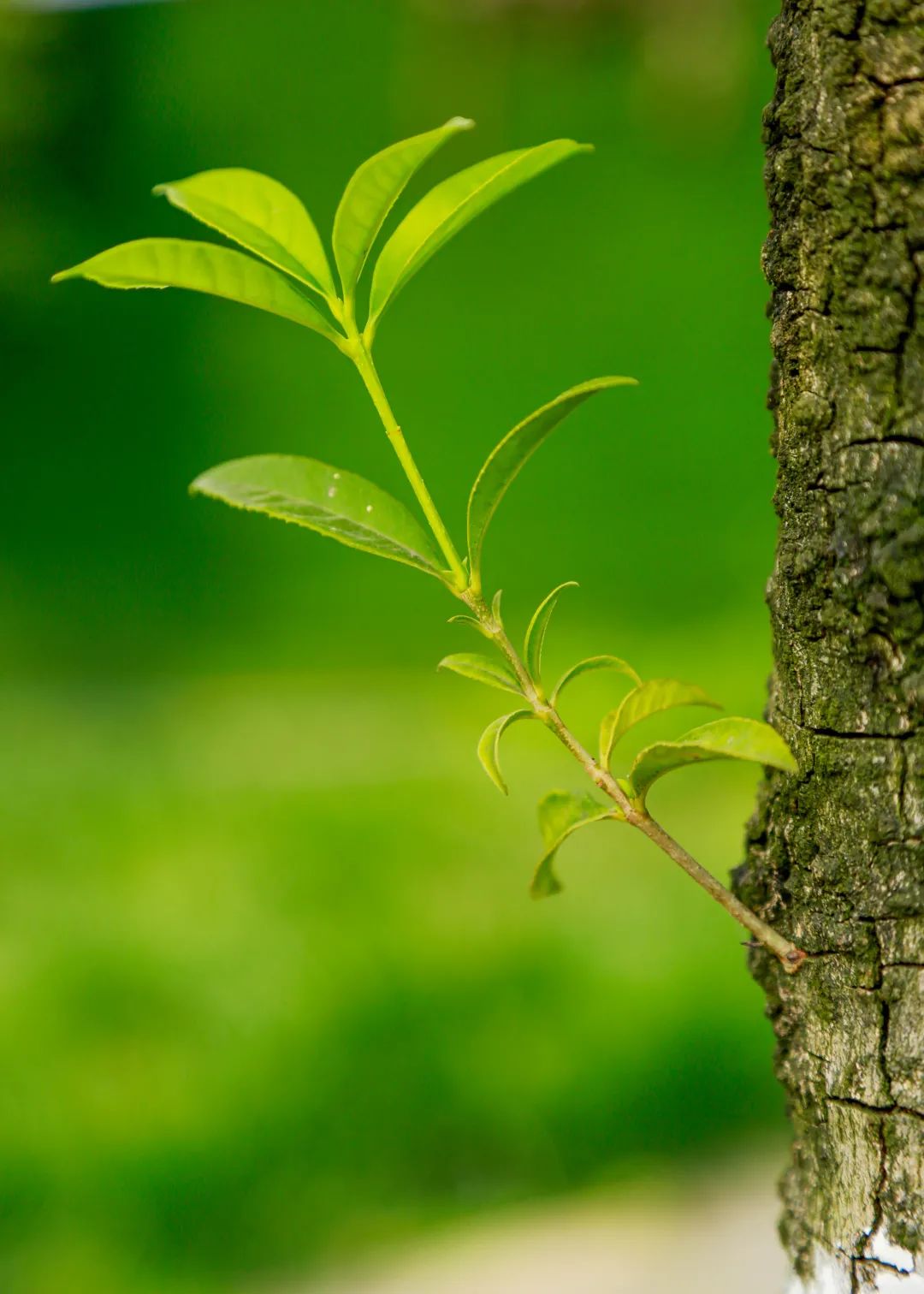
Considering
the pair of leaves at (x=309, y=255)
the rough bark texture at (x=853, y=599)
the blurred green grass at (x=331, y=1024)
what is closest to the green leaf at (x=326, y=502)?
the pair of leaves at (x=309, y=255)

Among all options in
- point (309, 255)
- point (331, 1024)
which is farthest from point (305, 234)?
point (331, 1024)

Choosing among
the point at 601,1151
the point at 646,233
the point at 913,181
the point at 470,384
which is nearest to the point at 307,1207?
the point at 601,1151

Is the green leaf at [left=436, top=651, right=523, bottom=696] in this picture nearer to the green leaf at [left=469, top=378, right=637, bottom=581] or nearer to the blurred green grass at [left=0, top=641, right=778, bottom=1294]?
the green leaf at [left=469, top=378, right=637, bottom=581]

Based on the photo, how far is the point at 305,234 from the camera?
37 centimetres

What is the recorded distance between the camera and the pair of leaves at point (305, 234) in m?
0.34

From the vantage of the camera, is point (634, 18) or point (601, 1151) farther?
point (634, 18)

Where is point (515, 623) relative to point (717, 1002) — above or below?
above

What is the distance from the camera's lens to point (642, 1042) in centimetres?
137

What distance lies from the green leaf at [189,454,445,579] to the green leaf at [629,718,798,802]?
92 mm

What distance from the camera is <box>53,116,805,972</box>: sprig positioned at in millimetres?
347

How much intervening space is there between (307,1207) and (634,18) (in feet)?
7.58

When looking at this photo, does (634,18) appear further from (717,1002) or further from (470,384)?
(717,1002)

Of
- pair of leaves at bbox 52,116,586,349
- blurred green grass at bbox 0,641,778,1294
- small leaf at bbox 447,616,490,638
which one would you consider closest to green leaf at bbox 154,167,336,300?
pair of leaves at bbox 52,116,586,349

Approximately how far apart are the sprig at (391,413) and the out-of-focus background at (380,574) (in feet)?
3.41
